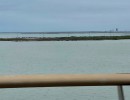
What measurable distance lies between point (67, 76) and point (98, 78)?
0.12m

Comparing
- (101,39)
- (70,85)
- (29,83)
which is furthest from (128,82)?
(101,39)

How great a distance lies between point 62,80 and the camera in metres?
1.77

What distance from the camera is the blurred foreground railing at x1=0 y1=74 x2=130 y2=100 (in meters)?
1.76

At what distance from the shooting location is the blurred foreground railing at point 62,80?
1.76 m

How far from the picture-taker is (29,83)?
1.77 metres

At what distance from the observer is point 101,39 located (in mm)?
131375
